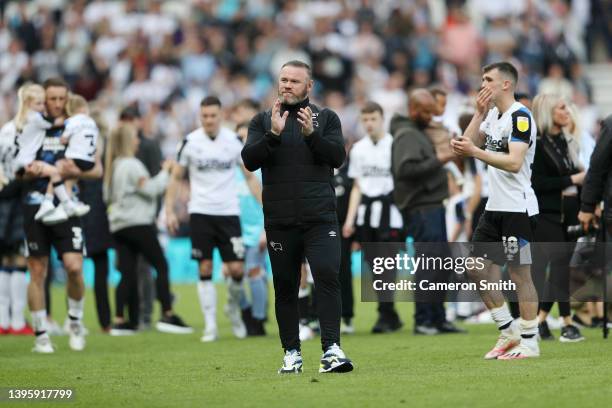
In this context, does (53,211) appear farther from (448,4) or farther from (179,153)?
(448,4)

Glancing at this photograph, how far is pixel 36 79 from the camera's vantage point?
2912 centimetres

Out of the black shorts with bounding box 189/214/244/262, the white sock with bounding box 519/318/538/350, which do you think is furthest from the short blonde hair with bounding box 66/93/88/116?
the white sock with bounding box 519/318/538/350

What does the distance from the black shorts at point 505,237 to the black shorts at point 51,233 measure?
4.21 m

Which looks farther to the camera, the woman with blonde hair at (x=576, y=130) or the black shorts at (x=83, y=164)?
the woman with blonde hair at (x=576, y=130)

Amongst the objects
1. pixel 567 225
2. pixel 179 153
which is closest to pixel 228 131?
pixel 179 153

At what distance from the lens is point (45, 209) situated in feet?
41.2

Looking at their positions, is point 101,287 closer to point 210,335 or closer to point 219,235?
point 210,335

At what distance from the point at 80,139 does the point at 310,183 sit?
3778 millimetres

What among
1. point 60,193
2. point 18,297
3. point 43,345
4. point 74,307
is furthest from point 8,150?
point 18,297

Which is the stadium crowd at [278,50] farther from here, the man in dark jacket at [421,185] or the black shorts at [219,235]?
the man in dark jacket at [421,185]

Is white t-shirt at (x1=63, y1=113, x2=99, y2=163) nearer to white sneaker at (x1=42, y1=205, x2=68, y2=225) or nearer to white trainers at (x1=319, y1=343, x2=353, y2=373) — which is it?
white sneaker at (x1=42, y1=205, x2=68, y2=225)

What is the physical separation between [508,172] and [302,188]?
1832 millimetres

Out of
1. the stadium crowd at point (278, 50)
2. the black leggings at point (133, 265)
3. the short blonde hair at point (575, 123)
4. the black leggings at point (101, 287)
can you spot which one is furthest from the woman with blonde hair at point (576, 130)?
the stadium crowd at point (278, 50)

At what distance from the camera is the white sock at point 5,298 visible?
15047 millimetres
